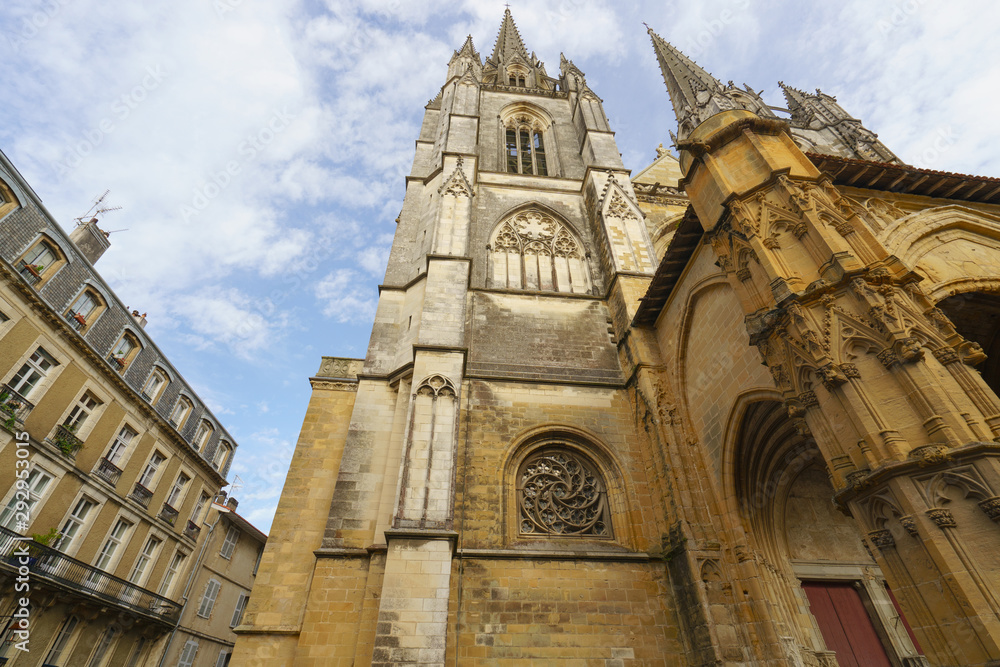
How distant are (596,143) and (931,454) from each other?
585 inches

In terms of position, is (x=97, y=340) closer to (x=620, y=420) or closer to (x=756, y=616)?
(x=620, y=420)

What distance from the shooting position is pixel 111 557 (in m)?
13.6

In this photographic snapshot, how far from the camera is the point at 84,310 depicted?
13539mm

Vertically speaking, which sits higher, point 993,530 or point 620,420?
point 620,420

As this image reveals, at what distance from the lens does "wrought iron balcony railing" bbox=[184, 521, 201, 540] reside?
1708 cm

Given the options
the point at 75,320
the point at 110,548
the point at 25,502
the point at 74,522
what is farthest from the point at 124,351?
the point at 110,548

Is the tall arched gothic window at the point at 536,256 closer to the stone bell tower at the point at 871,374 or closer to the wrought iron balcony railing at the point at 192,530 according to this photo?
the stone bell tower at the point at 871,374

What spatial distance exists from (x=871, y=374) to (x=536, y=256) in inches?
378

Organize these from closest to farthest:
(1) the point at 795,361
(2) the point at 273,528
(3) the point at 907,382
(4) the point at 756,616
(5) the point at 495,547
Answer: (3) the point at 907,382, (1) the point at 795,361, (4) the point at 756,616, (5) the point at 495,547, (2) the point at 273,528

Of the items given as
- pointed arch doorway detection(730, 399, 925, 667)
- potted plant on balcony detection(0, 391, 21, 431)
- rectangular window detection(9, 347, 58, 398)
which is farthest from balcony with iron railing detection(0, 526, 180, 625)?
pointed arch doorway detection(730, 399, 925, 667)

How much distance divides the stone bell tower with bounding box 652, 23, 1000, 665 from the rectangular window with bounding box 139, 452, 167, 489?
17.1 meters

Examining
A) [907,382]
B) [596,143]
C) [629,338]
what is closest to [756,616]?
[907,382]

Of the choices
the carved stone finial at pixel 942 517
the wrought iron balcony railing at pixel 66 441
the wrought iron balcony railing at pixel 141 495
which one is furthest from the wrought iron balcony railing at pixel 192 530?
the carved stone finial at pixel 942 517

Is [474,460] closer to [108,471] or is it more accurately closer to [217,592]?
[108,471]
